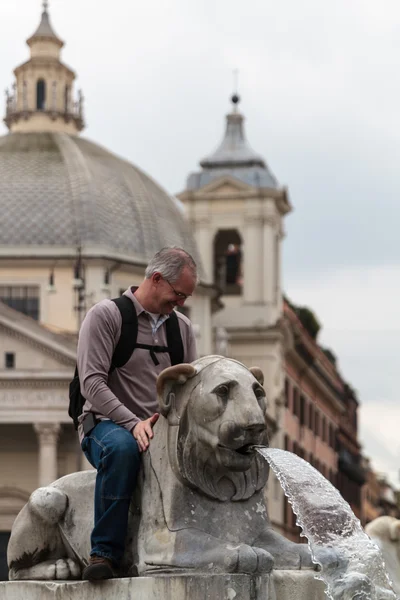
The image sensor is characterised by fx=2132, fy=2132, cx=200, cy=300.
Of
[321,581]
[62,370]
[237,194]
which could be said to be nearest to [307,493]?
[321,581]

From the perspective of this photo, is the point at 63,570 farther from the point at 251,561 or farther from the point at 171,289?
the point at 171,289

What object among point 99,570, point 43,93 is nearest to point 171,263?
point 99,570

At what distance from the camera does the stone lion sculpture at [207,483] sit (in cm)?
865

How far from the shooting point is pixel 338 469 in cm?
12131

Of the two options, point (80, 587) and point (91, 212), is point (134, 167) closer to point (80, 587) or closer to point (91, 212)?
point (91, 212)

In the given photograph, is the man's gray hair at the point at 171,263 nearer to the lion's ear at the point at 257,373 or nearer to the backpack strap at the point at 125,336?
the backpack strap at the point at 125,336

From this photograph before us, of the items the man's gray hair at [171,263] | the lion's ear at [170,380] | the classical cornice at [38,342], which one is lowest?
the lion's ear at [170,380]

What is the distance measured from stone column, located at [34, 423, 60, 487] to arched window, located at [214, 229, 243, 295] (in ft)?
71.9

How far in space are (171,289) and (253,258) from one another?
81.1 meters

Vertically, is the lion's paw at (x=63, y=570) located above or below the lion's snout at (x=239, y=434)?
below

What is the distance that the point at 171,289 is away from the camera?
9320 millimetres

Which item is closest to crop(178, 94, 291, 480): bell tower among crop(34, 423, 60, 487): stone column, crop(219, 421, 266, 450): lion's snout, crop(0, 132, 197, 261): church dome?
crop(0, 132, 197, 261): church dome

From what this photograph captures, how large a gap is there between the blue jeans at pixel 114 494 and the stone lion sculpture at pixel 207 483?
8cm

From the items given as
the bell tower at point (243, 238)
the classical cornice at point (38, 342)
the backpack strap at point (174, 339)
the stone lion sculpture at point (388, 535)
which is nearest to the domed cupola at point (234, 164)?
the bell tower at point (243, 238)
